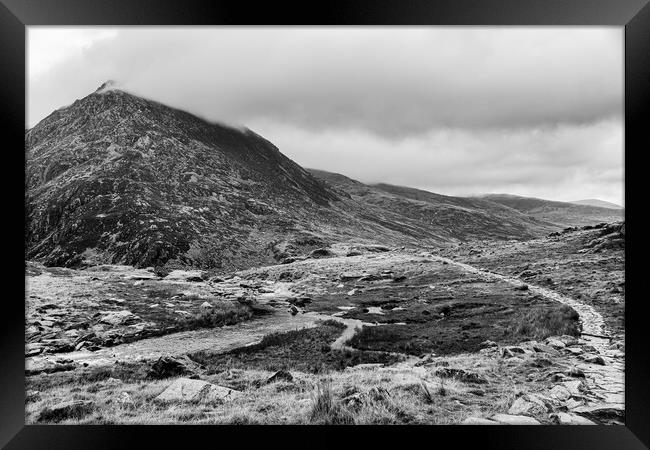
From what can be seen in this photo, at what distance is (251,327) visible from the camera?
13.9 metres

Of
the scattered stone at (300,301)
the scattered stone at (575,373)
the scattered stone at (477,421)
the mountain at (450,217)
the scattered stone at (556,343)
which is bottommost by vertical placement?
the scattered stone at (477,421)

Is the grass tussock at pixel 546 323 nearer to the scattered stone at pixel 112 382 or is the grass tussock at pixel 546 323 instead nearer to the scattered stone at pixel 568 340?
the scattered stone at pixel 568 340

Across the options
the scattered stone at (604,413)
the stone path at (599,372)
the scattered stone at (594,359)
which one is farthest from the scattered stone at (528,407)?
the scattered stone at (594,359)

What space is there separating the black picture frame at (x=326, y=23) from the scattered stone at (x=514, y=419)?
1.05 feet

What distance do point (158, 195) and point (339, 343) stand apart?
23849mm

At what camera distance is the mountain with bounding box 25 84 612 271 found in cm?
2052

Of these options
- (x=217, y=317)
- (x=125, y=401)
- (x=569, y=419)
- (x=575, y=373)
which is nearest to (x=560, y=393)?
(x=569, y=419)

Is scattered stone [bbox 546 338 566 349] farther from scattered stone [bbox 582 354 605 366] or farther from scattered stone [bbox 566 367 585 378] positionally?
scattered stone [bbox 566 367 585 378]

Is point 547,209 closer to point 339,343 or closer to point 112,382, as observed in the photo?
point 339,343

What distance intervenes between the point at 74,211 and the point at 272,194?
3069cm

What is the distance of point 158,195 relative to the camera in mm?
29297

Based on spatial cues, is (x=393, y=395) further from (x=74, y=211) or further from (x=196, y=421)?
(x=74, y=211)

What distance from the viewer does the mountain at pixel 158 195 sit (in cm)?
2052
